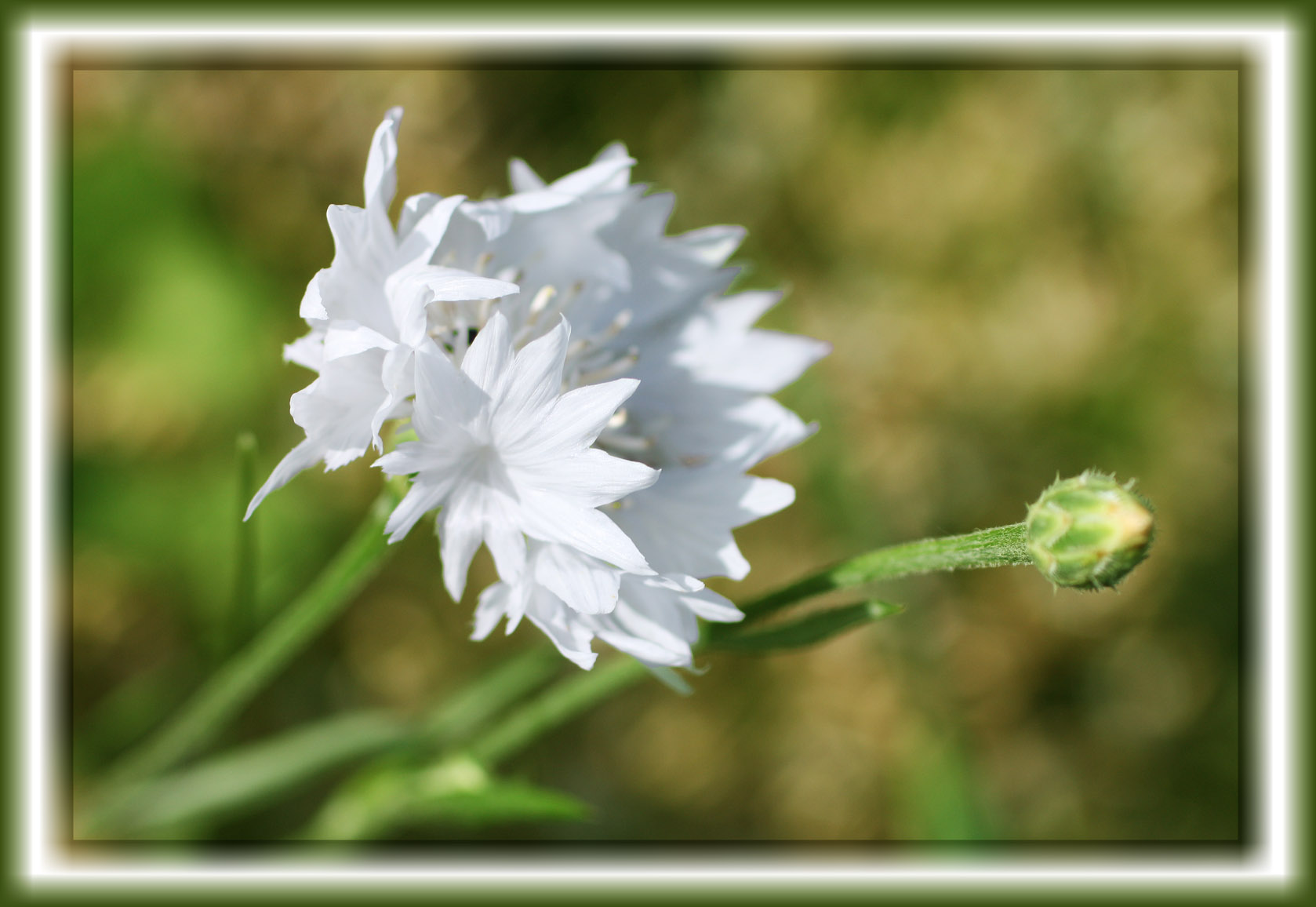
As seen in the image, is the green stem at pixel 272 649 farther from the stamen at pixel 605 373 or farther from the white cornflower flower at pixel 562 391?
the stamen at pixel 605 373

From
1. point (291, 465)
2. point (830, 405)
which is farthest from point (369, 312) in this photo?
point (830, 405)

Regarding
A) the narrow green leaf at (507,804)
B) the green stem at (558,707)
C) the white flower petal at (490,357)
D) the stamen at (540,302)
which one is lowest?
the narrow green leaf at (507,804)

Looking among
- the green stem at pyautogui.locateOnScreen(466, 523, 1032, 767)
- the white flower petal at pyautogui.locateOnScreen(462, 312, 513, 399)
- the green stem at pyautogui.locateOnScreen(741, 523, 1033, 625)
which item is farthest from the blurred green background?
the white flower petal at pyautogui.locateOnScreen(462, 312, 513, 399)

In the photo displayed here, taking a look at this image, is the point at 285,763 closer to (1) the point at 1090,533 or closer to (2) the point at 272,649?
(2) the point at 272,649

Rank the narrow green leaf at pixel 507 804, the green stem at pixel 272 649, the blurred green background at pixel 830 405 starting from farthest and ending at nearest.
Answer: the blurred green background at pixel 830 405 < the narrow green leaf at pixel 507 804 < the green stem at pixel 272 649

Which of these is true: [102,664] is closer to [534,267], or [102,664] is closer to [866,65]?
[534,267]

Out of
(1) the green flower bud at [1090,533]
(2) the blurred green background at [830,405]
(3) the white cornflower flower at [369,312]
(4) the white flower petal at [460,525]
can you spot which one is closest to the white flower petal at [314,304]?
(3) the white cornflower flower at [369,312]
